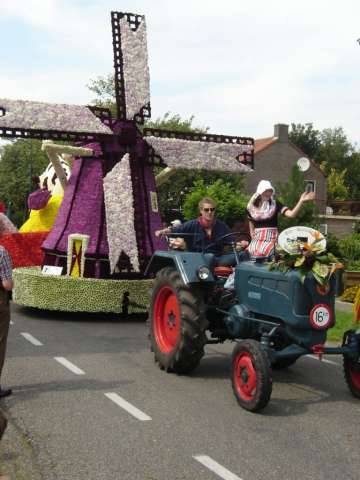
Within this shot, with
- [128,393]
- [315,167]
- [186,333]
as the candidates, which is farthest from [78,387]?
[315,167]

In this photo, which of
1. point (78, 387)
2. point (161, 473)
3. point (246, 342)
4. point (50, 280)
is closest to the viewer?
point (161, 473)

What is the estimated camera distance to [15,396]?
6016mm

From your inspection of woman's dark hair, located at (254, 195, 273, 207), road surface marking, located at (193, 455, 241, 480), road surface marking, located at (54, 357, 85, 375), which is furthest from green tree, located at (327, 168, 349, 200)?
road surface marking, located at (193, 455, 241, 480)

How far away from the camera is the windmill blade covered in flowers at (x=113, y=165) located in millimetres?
11602

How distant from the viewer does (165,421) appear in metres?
5.34

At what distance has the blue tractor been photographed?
5.84 m

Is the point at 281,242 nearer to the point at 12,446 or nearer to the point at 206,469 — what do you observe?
the point at 206,469

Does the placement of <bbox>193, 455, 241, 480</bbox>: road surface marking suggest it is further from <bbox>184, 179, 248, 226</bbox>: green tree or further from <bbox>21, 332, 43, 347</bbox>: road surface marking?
<bbox>184, 179, 248, 226</bbox>: green tree

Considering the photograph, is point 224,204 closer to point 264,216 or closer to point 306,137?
point 264,216

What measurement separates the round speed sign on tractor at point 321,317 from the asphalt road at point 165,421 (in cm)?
74

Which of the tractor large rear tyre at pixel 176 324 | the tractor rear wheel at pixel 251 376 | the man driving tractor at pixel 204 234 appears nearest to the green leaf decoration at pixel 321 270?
the tractor rear wheel at pixel 251 376

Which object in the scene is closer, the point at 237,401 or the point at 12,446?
the point at 12,446

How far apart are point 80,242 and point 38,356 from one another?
406 centimetres

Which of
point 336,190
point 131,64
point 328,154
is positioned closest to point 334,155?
point 328,154
